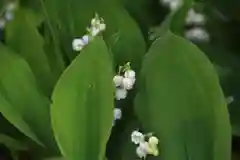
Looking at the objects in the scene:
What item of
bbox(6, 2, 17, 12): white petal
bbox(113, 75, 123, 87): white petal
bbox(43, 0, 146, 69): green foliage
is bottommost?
bbox(113, 75, 123, 87): white petal

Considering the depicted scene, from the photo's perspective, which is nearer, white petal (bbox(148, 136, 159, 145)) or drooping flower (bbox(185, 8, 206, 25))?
white petal (bbox(148, 136, 159, 145))

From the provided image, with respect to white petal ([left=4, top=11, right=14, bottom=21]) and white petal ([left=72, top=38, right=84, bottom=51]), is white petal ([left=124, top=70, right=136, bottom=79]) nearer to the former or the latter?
white petal ([left=72, top=38, right=84, bottom=51])

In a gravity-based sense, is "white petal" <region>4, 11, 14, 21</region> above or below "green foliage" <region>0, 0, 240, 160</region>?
above

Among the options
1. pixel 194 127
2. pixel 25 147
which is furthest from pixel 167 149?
pixel 25 147

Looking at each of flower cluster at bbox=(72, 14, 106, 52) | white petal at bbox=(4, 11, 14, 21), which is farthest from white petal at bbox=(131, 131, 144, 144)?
white petal at bbox=(4, 11, 14, 21)

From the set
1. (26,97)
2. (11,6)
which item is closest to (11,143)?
(26,97)

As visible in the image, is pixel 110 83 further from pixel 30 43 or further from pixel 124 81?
pixel 30 43

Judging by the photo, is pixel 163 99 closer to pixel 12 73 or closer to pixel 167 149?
pixel 167 149
